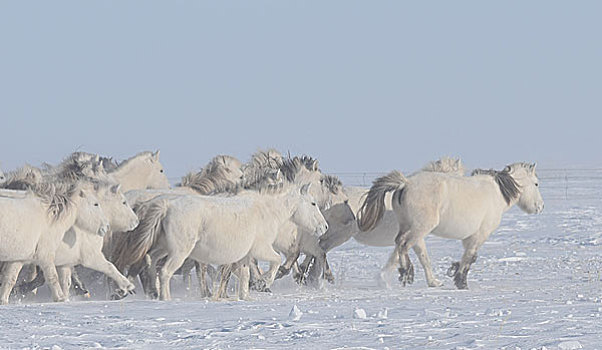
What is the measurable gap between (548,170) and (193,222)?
39.0m

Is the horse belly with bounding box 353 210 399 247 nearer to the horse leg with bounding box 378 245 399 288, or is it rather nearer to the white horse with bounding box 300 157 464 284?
the white horse with bounding box 300 157 464 284

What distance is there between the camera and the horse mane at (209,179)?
13605 mm

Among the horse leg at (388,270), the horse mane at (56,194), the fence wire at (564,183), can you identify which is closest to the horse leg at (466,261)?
the horse leg at (388,270)

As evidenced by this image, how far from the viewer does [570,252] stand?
1714 centimetres

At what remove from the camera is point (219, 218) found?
1062 centimetres

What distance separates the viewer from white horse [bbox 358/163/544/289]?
41.3 ft

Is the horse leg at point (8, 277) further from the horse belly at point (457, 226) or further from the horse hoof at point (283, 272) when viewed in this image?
the horse belly at point (457, 226)

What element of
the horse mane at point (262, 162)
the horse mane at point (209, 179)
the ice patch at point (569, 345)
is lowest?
the ice patch at point (569, 345)

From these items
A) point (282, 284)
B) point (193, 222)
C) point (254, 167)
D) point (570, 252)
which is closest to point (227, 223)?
point (193, 222)

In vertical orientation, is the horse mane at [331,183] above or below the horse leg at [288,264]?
above

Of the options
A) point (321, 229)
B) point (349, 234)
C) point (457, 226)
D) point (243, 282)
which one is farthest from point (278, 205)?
point (457, 226)

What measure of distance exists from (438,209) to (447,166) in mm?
1975

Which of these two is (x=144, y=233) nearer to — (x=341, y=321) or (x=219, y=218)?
(x=219, y=218)

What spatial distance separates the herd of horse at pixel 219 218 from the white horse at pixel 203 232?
0.5 inches
